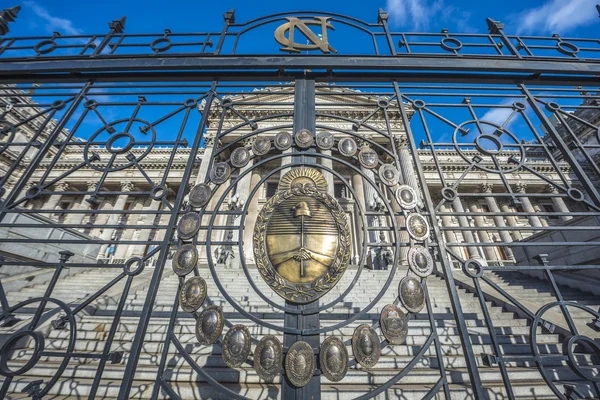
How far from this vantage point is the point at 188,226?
230 centimetres

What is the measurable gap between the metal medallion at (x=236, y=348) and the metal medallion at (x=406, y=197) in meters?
1.88

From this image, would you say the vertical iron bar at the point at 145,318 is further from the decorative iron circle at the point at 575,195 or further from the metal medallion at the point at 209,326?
the decorative iron circle at the point at 575,195

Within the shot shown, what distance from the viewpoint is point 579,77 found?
10.9 ft

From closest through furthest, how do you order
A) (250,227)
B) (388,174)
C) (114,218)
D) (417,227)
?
(417,227), (388,174), (250,227), (114,218)

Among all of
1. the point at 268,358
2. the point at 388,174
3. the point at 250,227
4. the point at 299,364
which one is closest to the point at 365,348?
the point at 299,364

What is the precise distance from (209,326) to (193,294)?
31cm

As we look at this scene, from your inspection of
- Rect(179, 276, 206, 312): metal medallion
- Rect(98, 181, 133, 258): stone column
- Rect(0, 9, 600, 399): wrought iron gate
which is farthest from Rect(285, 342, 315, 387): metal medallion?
Rect(98, 181, 133, 258): stone column

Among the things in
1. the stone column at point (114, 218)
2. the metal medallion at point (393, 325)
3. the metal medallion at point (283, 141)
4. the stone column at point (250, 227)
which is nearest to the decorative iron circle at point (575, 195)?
the metal medallion at point (393, 325)

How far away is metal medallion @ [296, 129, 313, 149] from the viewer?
8.74 ft

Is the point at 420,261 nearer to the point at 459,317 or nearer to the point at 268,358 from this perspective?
the point at 459,317

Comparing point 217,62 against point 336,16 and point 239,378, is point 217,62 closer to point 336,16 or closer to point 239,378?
point 336,16

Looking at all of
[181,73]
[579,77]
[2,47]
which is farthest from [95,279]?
[579,77]

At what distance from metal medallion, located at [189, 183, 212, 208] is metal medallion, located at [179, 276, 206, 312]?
0.73 metres

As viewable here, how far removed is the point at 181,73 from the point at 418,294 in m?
3.96
